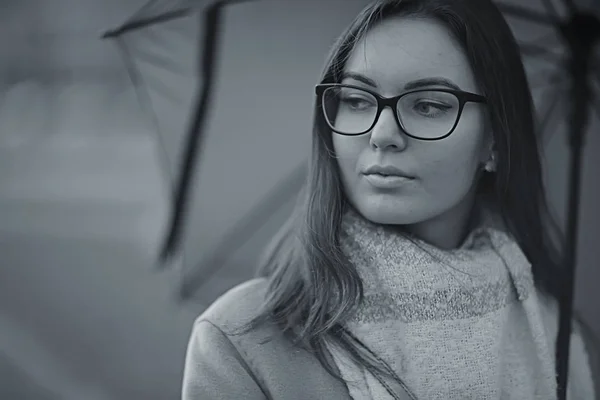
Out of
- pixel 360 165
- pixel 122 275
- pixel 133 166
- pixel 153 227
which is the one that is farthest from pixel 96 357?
pixel 360 165

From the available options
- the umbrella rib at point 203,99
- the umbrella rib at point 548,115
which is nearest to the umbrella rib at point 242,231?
the umbrella rib at point 203,99

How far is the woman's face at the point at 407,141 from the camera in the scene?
0.96 m

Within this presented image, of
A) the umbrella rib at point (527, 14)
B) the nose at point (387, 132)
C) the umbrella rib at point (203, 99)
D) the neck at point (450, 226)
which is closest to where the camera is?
the nose at point (387, 132)

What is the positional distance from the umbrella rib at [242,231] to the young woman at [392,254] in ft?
1.11

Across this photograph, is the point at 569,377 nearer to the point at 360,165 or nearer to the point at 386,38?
the point at 360,165

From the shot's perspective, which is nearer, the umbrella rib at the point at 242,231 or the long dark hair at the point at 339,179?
the long dark hair at the point at 339,179

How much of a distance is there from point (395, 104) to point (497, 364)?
43 cm

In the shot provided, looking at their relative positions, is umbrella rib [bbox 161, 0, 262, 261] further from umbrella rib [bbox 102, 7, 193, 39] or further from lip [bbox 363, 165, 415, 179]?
lip [bbox 363, 165, 415, 179]

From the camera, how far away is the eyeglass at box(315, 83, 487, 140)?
0.96 meters

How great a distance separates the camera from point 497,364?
3.30ft

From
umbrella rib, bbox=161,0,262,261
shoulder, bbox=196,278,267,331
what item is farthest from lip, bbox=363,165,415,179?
umbrella rib, bbox=161,0,262,261

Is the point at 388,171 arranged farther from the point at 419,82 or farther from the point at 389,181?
the point at 419,82

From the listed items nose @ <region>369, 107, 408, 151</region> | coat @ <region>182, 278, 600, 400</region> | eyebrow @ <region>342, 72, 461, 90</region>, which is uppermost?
eyebrow @ <region>342, 72, 461, 90</region>

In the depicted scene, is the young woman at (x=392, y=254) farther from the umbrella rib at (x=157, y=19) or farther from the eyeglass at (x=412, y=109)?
the umbrella rib at (x=157, y=19)
